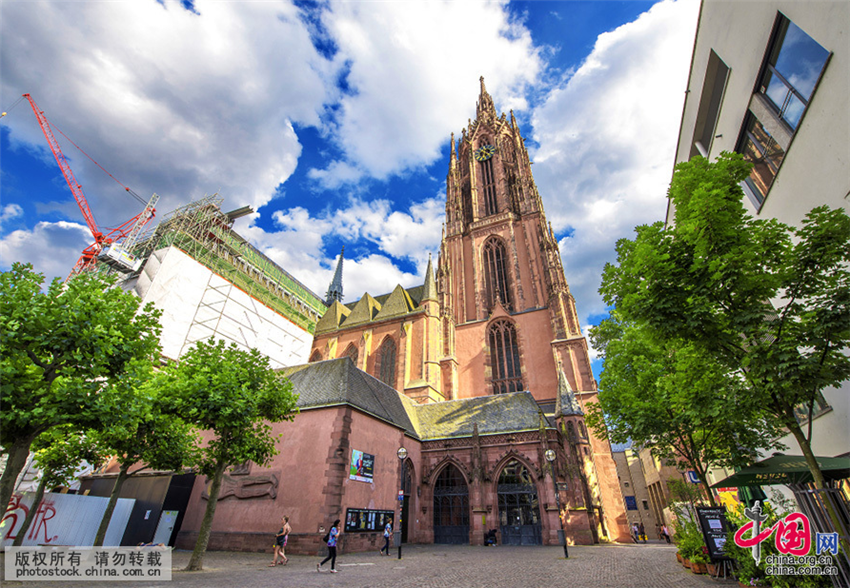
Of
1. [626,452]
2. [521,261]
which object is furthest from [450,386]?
[626,452]

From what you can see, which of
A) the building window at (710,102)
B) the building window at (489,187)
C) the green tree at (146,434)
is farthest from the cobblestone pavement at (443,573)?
the building window at (489,187)

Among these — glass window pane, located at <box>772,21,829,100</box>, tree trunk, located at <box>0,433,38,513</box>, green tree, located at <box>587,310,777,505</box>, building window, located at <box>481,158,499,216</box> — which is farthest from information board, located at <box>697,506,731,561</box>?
building window, located at <box>481,158,499,216</box>

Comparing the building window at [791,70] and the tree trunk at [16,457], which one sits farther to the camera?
the building window at [791,70]

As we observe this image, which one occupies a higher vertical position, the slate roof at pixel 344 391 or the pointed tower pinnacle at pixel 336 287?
the pointed tower pinnacle at pixel 336 287

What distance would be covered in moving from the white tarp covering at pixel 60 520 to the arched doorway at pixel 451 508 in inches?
597

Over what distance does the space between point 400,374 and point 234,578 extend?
2473 centimetres

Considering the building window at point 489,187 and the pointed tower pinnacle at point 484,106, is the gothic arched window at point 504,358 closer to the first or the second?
the building window at point 489,187

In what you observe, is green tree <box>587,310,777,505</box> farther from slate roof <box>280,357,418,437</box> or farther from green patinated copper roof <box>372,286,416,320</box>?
green patinated copper roof <box>372,286,416,320</box>

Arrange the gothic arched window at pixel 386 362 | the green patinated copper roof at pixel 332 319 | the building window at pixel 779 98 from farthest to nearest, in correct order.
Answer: the green patinated copper roof at pixel 332 319, the gothic arched window at pixel 386 362, the building window at pixel 779 98

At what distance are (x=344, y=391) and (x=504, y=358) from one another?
18285mm

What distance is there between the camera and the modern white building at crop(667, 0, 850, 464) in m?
8.06

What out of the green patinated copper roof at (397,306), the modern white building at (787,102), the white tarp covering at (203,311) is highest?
the green patinated copper roof at (397,306)

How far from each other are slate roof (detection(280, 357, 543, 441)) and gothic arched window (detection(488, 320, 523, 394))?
Answer: 19.9 ft

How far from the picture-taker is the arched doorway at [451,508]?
2094 cm
